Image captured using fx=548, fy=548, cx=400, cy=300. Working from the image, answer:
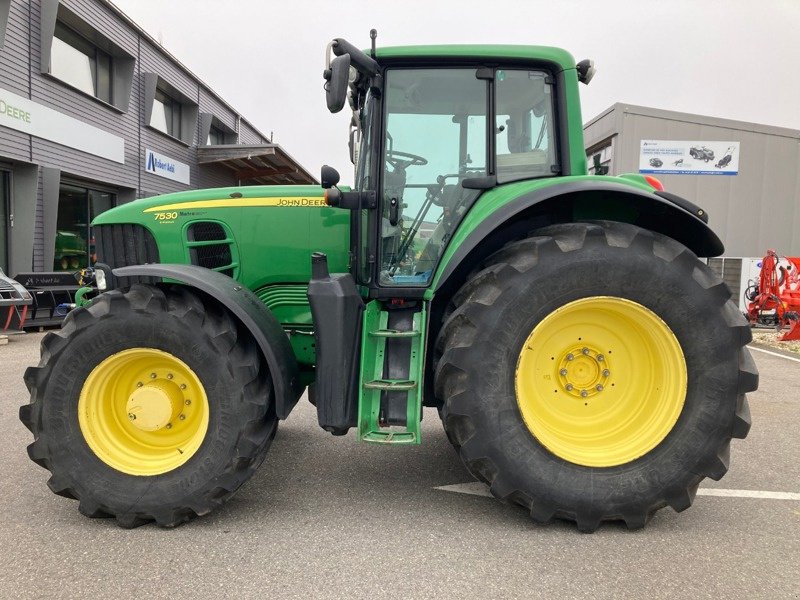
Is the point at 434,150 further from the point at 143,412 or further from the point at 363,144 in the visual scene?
the point at 143,412

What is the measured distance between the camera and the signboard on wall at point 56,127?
9.43 meters

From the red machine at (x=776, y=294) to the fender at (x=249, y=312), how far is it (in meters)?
9.86

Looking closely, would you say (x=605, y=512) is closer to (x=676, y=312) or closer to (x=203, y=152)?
(x=676, y=312)

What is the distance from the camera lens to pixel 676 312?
247 centimetres

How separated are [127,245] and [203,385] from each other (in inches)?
52.5

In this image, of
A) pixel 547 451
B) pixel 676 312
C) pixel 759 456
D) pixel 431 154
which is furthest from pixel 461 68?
pixel 759 456

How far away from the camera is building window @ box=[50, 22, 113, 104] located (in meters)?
10.9

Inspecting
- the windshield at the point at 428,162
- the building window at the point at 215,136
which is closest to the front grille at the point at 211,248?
the windshield at the point at 428,162

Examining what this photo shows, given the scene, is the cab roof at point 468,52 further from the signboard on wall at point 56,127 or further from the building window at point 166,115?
the building window at point 166,115

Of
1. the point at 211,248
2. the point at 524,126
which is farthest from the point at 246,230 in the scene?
the point at 524,126


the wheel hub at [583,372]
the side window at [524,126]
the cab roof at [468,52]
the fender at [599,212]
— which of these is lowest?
the wheel hub at [583,372]

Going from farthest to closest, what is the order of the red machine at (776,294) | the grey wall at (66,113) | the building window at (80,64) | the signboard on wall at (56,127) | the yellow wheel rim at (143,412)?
the building window at (80,64) < the red machine at (776,294) < the grey wall at (66,113) < the signboard on wall at (56,127) < the yellow wheel rim at (143,412)

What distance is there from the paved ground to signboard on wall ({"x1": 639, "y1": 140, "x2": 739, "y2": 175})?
1244 centimetres

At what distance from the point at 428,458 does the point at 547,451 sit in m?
1.12
